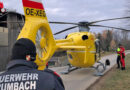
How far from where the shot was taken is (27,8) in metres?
4.06

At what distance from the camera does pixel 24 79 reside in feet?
4.76

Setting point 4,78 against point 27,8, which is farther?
point 27,8

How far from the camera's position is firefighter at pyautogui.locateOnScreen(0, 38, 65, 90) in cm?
143

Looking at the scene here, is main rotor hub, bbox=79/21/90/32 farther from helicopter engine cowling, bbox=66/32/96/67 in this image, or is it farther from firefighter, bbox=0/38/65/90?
firefighter, bbox=0/38/65/90

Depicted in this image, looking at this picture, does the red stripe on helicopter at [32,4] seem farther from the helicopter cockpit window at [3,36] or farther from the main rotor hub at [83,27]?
the helicopter cockpit window at [3,36]

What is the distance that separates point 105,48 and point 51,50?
48.6 m

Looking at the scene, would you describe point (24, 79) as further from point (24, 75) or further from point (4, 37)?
point (4, 37)

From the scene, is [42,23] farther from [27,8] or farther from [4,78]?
[4,78]

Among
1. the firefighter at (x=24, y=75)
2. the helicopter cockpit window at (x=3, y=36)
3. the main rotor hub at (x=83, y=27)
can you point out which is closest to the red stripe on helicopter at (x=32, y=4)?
the firefighter at (x=24, y=75)

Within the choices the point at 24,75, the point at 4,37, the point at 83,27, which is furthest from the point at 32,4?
the point at 4,37

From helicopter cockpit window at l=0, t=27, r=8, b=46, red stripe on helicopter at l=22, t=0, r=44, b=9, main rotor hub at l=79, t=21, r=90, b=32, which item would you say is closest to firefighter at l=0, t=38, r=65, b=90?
red stripe on helicopter at l=22, t=0, r=44, b=9

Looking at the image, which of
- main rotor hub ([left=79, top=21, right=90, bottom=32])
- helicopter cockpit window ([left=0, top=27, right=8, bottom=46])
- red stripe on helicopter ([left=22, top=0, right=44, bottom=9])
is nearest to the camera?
red stripe on helicopter ([left=22, top=0, right=44, bottom=9])

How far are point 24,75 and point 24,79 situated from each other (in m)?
0.04

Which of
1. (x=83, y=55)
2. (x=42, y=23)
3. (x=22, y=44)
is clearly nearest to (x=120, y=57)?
(x=83, y=55)
